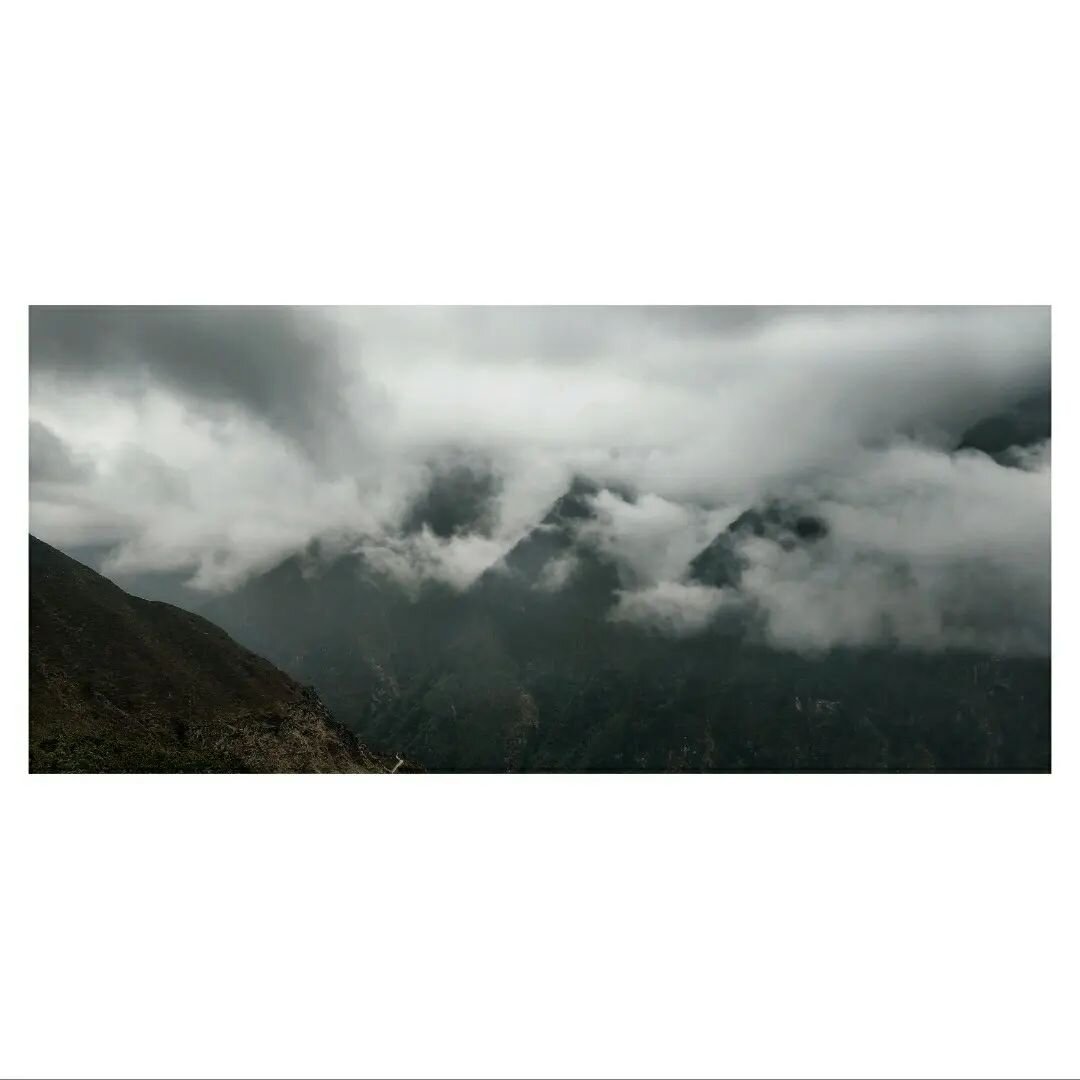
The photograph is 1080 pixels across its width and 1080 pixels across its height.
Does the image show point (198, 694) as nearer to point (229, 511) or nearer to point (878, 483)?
point (229, 511)

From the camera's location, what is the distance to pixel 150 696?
28.5ft

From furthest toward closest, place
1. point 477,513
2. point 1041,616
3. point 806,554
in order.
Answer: point 477,513 < point 806,554 < point 1041,616

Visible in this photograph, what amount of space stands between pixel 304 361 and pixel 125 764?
20.6 feet

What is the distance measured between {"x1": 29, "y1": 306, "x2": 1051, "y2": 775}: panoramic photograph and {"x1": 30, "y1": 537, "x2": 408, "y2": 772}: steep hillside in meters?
0.04

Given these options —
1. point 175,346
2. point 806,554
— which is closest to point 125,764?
point 175,346

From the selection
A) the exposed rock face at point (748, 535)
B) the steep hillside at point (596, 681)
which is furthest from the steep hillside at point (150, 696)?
the exposed rock face at point (748, 535)

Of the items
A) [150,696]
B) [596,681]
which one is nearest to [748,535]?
[596,681]

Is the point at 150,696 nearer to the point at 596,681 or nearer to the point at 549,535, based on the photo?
the point at 549,535

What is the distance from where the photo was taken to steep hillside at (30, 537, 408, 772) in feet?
26.0

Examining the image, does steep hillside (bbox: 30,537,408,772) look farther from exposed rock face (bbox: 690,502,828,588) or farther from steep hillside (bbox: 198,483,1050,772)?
exposed rock face (bbox: 690,502,828,588)

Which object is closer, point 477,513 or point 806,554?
point 806,554

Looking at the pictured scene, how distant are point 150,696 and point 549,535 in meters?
6.67

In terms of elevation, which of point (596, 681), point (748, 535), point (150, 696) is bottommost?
point (150, 696)

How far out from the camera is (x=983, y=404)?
798cm
